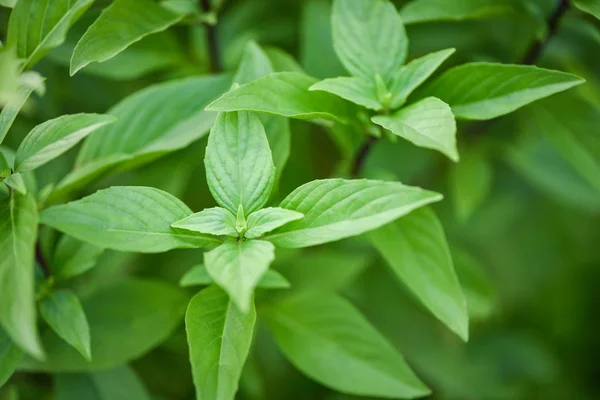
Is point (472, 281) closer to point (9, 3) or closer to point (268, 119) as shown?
point (268, 119)

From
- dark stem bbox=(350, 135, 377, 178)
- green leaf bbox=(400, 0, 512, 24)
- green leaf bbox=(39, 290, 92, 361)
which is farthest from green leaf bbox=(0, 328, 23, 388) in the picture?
green leaf bbox=(400, 0, 512, 24)

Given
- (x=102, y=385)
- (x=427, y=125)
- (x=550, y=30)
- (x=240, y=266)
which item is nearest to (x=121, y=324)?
(x=102, y=385)

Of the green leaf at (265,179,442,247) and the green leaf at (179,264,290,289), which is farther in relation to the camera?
the green leaf at (179,264,290,289)

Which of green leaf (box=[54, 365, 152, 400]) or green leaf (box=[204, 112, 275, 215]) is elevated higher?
green leaf (box=[204, 112, 275, 215])

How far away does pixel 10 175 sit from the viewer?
674mm

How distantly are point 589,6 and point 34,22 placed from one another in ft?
2.46

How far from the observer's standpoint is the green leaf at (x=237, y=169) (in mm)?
681

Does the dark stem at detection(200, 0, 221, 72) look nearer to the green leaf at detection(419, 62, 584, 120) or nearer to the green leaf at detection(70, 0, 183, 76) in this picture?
the green leaf at detection(70, 0, 183, 76)

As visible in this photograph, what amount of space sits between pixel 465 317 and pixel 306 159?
63cm

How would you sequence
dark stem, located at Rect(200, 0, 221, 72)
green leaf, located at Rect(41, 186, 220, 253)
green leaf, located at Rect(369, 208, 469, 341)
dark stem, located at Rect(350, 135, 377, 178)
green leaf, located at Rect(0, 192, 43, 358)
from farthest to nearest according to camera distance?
dark stem, located at Rect(200, 0, 221, 72) < dark stem, located at Rect(350, 135, 377, 178) < green leaf, located at Rect(369, 208, 469, 341) < green leaf, located at Rect(41, 186, 220, 253) < green leaf, located at Rect(0, 192, 43, 358)

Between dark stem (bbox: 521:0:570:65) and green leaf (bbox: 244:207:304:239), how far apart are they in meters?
0.56

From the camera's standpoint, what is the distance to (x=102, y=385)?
0.92 m

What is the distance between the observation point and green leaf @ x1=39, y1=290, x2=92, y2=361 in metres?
0.70

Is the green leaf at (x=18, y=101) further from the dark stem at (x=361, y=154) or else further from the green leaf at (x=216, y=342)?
the dark stem at (x=361, y=154)
